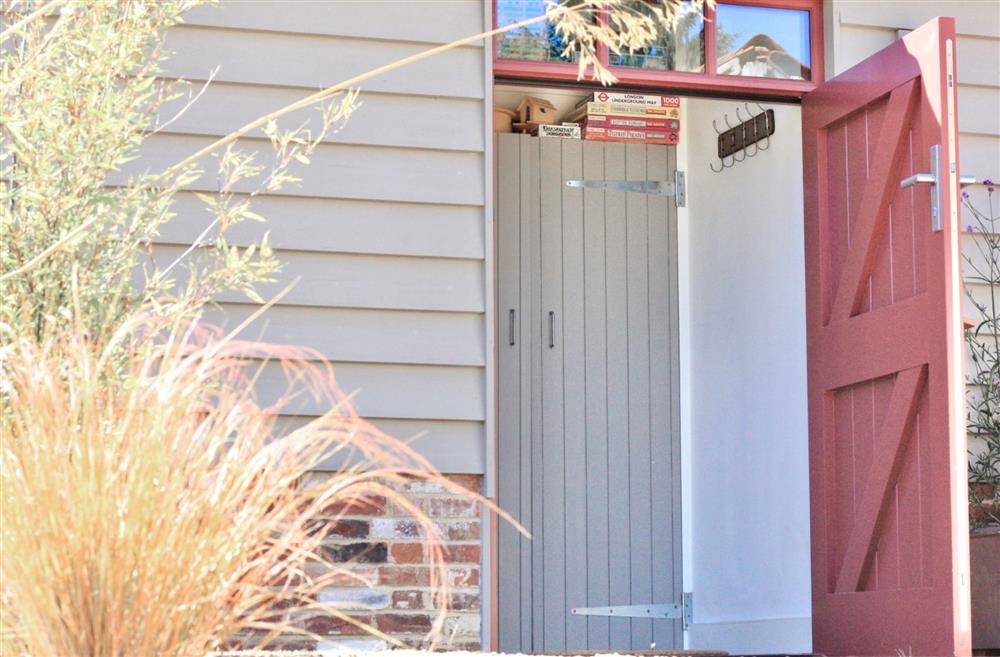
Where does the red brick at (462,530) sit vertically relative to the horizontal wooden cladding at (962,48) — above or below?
below

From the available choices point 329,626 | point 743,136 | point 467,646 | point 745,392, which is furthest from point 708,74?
point 329,626

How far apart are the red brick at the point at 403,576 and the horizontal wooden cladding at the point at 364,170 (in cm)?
117

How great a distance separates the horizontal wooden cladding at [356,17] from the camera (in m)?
4.38

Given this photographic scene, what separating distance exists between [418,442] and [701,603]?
6.68 ft

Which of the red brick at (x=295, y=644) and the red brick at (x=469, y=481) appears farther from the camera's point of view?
the red brick at (x=469, y=481)

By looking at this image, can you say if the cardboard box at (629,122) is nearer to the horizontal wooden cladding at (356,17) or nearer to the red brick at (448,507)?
the horizontal wooden cladding at (356,17)

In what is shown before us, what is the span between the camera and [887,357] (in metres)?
4.29

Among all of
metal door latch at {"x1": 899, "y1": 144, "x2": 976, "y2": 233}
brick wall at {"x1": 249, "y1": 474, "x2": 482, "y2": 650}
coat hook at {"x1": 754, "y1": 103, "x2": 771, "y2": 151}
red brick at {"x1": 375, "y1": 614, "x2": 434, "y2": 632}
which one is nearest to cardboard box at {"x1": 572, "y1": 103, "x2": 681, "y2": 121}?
coat hook at {"x1": 754, "y1": 103, "x2": 771, "y2": 151}

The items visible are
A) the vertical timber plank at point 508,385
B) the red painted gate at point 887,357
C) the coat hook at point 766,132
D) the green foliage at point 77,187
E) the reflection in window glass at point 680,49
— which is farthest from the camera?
the vertical timber plank at point 508,385

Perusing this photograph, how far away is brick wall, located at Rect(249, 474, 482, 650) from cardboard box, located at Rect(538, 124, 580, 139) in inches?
82.7

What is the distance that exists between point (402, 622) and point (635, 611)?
70.5 inches

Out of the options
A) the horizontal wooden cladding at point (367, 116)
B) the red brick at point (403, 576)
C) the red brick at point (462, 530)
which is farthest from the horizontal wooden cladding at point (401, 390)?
the horizontal wooden cladding at point (367, 116)

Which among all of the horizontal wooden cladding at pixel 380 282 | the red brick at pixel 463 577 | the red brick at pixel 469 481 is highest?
the horizontal wooden cladding at pixel 380 282

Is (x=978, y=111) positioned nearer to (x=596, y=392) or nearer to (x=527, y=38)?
(x=527, y=38)
